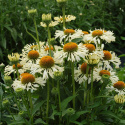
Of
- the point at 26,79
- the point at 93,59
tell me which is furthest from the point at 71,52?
the point at 26,79

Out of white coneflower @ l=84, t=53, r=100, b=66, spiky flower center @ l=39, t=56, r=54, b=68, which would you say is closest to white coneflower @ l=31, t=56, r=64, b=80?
spiky flower center @ l=39, t=56, r=54, b=68

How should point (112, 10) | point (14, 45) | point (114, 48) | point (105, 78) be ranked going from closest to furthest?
point (105, 78), point (14, 45), point (114, 48), point (112, 10)

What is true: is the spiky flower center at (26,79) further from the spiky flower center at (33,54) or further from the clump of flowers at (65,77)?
the spiky flower center at (33,54)

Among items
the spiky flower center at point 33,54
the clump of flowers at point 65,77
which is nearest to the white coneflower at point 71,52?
the clump of flowers at point 65,77

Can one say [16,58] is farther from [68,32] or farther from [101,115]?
[101,115]

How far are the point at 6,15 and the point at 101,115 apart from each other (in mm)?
1639

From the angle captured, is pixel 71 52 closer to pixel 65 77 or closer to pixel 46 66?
pixel 46 66

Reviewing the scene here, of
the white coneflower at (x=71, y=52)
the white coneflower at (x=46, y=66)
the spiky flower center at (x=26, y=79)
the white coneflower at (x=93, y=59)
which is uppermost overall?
the white coneflower at (x=71, y=52)

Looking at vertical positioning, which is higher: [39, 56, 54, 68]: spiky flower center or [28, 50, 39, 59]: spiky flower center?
[28, 50, 39, 59]: spiky flower center

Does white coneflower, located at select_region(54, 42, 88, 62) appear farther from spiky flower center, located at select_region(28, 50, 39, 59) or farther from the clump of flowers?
spiky flower center, located at select_region(28, 50, 39, 59)

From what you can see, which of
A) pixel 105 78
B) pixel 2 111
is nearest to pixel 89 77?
pixel 105 78

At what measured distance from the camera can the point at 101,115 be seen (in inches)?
41.6

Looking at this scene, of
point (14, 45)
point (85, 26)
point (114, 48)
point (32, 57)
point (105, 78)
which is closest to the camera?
point (105, 78)

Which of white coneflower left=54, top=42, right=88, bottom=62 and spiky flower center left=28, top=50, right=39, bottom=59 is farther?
spiky flower center left=28, top=50, right=39, bottom=59
